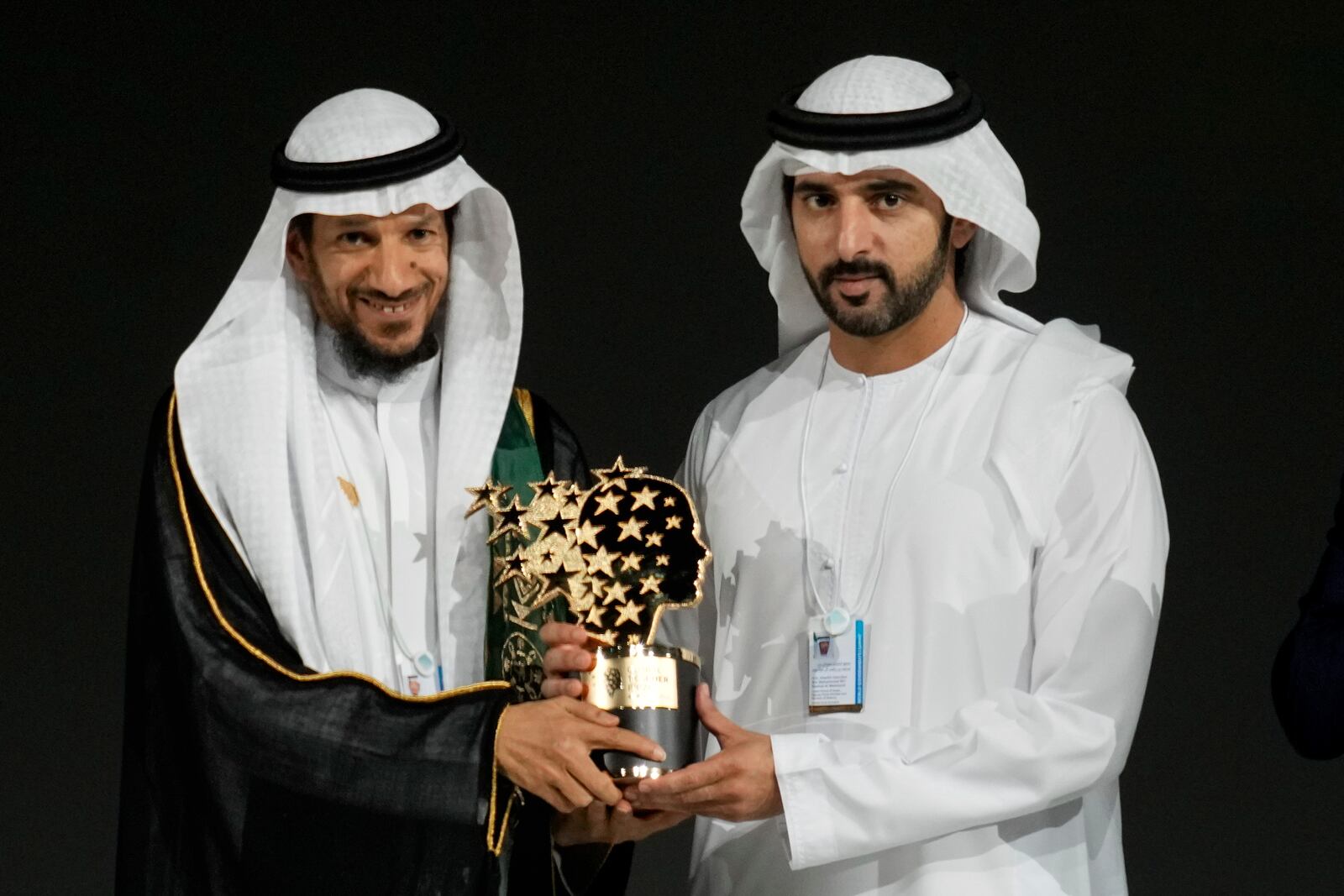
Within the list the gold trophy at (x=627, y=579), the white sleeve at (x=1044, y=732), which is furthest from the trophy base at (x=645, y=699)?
the white sleeve at (x=1044, y=732)

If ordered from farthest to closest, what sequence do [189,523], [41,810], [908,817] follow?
1. [41,810]
2. [189,523]
3. [908,817]

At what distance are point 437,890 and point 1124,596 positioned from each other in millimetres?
1127

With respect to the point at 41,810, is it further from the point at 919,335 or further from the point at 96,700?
A: the point at 919,335

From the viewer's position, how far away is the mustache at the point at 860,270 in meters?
3.93

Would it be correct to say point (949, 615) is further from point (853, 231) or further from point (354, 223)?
point (354, 223)

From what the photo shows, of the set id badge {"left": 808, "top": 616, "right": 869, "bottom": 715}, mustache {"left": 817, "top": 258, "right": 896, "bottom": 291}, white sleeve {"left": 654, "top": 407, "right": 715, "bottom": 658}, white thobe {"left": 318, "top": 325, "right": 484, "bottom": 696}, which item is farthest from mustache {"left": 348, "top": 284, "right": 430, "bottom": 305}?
id badge {"left": 808, "top": 616, "right": 869, "bottom": 715}

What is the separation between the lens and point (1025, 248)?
13.1 ft

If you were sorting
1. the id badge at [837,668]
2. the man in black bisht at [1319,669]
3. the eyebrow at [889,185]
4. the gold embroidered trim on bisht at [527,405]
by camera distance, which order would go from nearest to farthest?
1. the man in black bisht at [1319,669]
2. the id badge at [837,668]
3. the eyebrow at [889,185]
4. the gold embroidered trim on bisht at [527,405]

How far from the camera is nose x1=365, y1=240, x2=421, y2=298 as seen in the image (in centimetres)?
401

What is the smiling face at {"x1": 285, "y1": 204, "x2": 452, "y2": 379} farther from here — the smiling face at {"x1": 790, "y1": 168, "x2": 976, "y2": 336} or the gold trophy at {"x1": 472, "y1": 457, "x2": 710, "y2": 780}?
the smiling face at {"x1": 790, "y1": 168, "x2": 976, "y2": 336}

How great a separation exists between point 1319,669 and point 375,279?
158cm

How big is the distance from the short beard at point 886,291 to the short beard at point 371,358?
66 cm

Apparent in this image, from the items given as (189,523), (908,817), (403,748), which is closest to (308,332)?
(189,523)

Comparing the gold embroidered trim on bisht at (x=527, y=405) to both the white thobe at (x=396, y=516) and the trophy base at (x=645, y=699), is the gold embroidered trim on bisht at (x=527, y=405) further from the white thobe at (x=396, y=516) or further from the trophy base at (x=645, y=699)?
the trophy base at (x=645, y=699)
